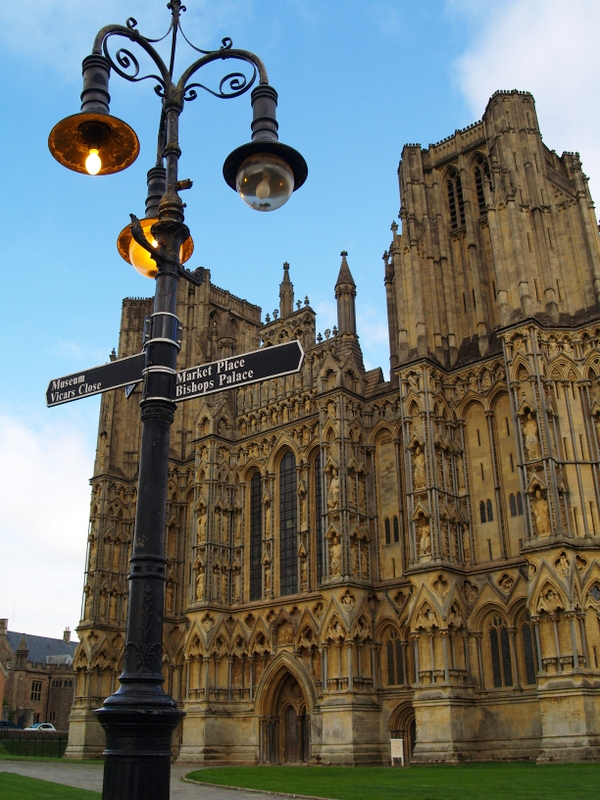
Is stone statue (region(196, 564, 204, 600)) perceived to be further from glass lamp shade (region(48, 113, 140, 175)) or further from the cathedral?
glass lamp shade (region(48, 113, 140, 175))

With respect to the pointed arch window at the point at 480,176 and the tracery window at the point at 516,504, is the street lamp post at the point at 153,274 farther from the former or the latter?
the pointed arch window at the point at 480,176

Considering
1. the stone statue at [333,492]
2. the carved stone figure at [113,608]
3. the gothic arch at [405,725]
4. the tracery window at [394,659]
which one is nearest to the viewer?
the gothic arch at [405,725]

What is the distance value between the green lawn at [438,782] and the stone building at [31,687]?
56.5 metres

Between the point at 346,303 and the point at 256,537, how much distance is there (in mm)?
12097

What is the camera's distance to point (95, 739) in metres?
38.8

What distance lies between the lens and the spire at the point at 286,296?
40938 mm

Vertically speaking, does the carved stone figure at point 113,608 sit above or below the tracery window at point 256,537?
below

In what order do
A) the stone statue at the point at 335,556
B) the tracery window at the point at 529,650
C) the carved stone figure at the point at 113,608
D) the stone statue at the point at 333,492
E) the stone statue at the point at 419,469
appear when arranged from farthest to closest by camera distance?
the carved stone figure at the point at 113,608, the stone statue at the point at 333,492, the stone statue at the point at 335,556, the stone statue at the point at 419,469, the tracery window at the point at 529,650

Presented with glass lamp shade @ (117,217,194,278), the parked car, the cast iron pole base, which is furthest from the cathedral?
the parked car

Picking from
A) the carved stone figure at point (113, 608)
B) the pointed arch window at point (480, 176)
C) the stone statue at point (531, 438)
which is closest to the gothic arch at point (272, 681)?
the carved stone figure at point (113, 608)

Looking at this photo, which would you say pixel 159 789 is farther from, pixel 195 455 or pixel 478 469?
pixel 195 455

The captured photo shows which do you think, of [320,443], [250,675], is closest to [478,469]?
[320,443]

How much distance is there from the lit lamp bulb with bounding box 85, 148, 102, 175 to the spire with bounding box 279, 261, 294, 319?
1277 inches

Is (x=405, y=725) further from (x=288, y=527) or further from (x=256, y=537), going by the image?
(x=256, y=537)
